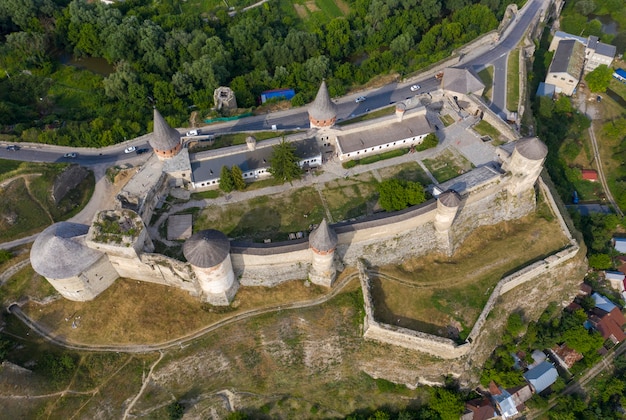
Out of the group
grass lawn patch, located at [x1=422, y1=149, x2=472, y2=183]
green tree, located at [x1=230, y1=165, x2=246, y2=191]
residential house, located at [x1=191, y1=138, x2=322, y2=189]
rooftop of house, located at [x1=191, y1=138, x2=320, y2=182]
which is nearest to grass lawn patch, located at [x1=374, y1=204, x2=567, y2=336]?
grass lawn patch, located at [x1=422, y1=149, x2=472, y2=183]

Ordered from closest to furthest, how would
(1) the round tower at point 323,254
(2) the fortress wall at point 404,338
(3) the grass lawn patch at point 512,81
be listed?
(1) the round tower at point 323,254 < (2) the fortress wall at point 404,338 < (3) the grass lawn patch at point 512,81

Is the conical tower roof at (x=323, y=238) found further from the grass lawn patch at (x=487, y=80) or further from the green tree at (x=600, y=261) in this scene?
the grass lawn patch at (x=487, y=80)

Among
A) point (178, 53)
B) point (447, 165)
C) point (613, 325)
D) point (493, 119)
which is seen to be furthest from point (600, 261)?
point (178, 53)

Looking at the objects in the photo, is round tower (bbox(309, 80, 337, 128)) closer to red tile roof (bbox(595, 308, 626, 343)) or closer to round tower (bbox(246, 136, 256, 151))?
round tower (bbox(246, 136, 256, 151))

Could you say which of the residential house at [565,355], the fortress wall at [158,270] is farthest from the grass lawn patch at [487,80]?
the fortress wall at [158,270]

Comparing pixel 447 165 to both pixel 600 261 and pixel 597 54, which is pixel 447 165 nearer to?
pixel 600 261

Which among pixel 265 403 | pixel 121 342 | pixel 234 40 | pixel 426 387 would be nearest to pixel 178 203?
pixel 121 342

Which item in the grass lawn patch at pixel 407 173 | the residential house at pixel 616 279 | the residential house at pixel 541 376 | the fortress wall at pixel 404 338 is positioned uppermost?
the grass lawn patch at pixel 407 173
